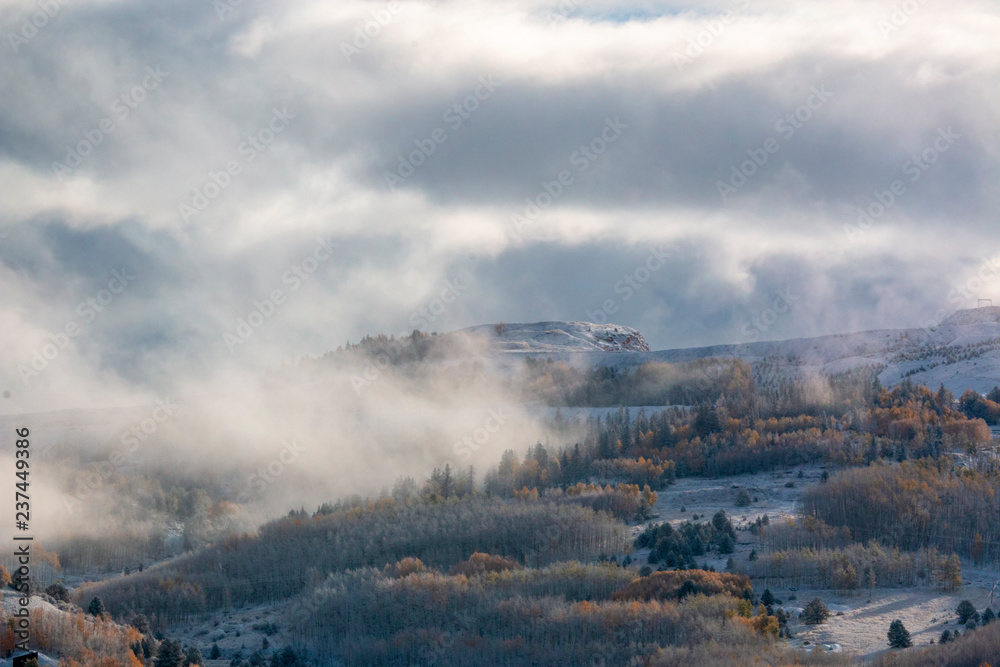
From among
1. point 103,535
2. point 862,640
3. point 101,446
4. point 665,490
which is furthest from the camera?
point 101,446

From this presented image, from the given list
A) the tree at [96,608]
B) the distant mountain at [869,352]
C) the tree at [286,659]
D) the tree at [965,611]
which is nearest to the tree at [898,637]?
the tree at [965,611]

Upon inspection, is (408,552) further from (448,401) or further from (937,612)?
(448,401)

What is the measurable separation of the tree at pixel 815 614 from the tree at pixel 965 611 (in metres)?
6.03

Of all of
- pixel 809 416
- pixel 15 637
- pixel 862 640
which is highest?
pixel 809 416

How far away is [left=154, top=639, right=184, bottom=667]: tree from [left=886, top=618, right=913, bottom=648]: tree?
33.5 meters

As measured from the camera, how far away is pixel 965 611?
180 feet

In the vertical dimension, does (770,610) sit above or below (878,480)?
below

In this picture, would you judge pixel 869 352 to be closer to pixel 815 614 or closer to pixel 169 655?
pixel 815 614

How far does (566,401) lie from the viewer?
436ft

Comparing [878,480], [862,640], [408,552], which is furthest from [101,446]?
[862,640]

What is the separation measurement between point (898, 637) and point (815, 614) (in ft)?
15.7

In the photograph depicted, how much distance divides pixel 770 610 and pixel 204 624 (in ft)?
119

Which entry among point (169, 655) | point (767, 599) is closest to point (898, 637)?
point (767, 599)

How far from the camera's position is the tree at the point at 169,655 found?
184 ft
